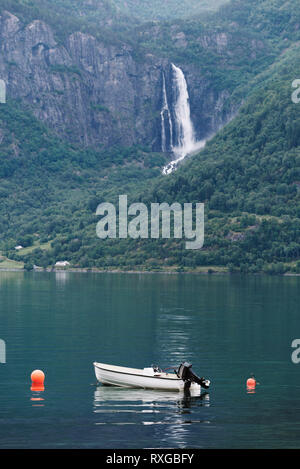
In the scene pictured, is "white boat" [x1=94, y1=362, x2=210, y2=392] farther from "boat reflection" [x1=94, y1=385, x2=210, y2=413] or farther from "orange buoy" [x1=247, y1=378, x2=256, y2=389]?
"orange buoy" [x1=247, y1=378, x2=256, y2=389]

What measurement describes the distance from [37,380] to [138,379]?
9.07 meters

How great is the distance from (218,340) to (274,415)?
1777 inches

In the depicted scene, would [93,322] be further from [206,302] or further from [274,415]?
[274,415]

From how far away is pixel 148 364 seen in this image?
8819 cm

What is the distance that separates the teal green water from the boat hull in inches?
29.8

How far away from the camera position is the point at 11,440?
184 feet

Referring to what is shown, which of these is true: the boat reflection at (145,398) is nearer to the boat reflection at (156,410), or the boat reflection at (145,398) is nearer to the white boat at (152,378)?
the boat reflection at (156,410)

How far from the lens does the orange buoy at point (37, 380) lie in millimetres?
75562

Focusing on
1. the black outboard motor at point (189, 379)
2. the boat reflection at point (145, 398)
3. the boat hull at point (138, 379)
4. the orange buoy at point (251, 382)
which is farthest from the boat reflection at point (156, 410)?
the orange buoy at point (251, 382)

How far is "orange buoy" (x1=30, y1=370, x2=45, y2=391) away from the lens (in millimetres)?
75562

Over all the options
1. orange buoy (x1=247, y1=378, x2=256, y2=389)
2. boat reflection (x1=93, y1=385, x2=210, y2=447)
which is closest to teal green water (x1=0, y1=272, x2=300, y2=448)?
boat reflection (x1=93, y1=385, x2=210, y2=447)

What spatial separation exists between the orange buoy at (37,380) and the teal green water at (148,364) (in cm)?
79

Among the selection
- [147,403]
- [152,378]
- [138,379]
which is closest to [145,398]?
[147,403]
